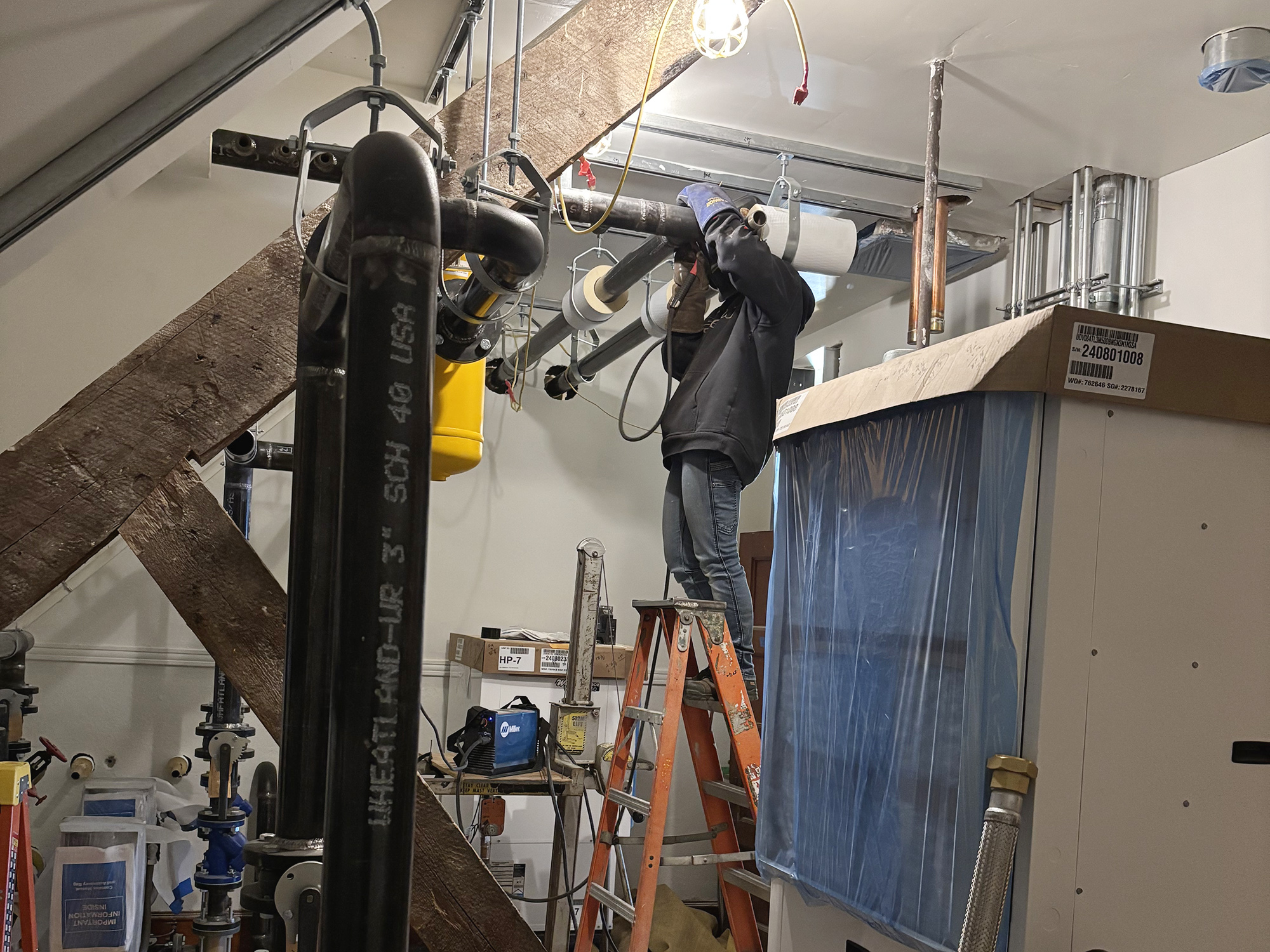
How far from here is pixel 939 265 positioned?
3576 mm

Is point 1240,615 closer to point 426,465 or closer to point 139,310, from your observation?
point 426,465

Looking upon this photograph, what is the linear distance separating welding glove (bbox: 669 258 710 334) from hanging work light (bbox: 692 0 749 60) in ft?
3.42

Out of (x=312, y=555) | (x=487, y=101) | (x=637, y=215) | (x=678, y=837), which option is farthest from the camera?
(x=678, y=837)

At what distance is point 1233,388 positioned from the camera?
115 centimetres

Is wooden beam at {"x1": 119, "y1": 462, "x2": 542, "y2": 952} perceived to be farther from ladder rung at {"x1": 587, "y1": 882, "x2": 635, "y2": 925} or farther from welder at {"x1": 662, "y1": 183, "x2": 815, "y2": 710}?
welder at {"x1": 662, "y1": 183, "x2": 815, "y2": 710}

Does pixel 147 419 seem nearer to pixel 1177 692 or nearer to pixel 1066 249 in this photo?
pixel 1177 692

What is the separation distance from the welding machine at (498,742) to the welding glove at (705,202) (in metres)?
1.83

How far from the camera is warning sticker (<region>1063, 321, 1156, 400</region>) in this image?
1.08 metres

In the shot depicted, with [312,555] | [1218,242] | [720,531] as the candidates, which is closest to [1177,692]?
[312,555]

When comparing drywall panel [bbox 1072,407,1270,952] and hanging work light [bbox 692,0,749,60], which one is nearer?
drywall panel [bbox 1072,407,1270,952]

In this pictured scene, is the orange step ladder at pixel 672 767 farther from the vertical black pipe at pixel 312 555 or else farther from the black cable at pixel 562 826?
the vertical black pipe at pixel 312 555

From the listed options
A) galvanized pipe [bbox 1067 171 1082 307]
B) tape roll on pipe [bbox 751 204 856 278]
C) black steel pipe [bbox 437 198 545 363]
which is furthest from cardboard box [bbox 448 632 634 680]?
black steel pipe [bbox 437 198 545 363]

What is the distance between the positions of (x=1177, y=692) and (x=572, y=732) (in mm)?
2522

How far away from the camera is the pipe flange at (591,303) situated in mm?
3402
